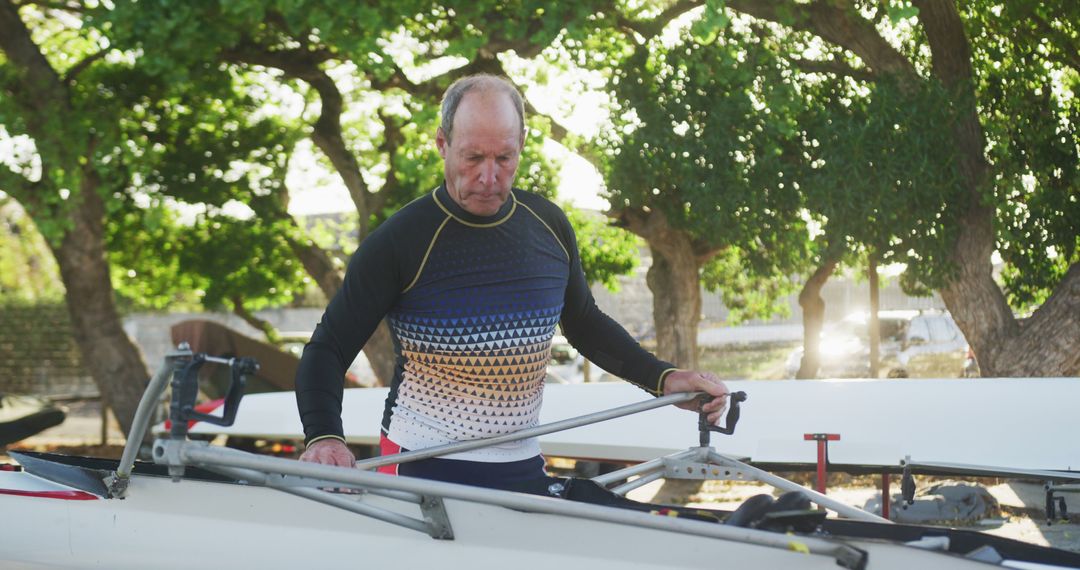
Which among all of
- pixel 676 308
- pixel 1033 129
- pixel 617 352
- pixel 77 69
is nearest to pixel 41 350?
pixel 77 69

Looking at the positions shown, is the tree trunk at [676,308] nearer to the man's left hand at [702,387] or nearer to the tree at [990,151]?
the tree at [990,151]

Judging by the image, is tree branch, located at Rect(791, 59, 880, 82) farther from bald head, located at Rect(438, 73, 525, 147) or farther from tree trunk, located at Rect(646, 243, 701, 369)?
bald head, located at Rect(438, 73, 525, 147)

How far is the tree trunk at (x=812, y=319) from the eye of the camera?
1179cm

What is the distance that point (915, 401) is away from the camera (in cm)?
812

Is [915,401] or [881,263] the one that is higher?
[881,263]

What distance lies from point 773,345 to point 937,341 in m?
1.94

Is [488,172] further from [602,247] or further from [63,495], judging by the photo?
[602,247]

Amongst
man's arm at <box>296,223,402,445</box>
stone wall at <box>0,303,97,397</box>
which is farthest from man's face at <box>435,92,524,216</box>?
stone wall at <box>0,303,97,397</box>

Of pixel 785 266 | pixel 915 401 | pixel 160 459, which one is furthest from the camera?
pixel 785 266

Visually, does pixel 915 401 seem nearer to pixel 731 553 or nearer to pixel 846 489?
pixel 846 489

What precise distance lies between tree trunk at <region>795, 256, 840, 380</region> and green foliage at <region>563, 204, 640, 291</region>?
1.98 meters

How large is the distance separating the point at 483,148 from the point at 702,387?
1.10 m

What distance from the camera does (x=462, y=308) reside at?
3.24 metres

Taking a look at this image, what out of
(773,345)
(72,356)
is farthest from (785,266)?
(72,356)
